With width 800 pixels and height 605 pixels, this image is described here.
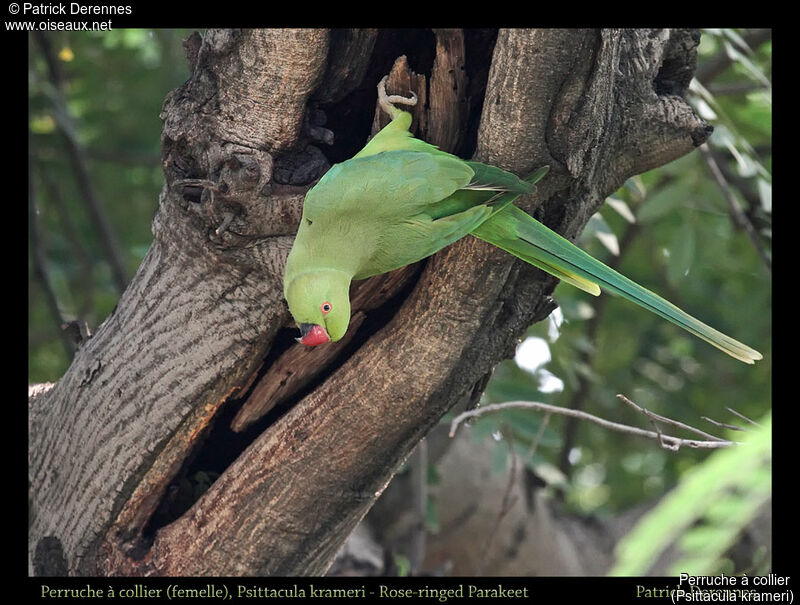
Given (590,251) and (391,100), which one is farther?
(590,251)

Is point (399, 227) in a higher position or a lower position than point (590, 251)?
higher

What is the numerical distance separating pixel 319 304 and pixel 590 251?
3.27m

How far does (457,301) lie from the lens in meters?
2.58

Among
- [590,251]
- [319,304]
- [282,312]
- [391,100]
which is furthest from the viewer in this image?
[590,251]

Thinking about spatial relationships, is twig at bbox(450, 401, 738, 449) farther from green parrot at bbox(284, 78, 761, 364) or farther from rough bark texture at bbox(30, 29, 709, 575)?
green parrot at bbox(284, 78, 761, 364)

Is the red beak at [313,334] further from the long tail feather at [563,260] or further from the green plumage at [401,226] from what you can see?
the long tail feather at [563,260]

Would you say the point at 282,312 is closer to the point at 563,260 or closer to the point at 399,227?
the point at 399,227

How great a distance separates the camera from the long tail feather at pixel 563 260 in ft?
8.21

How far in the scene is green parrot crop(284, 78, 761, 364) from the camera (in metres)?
2.48

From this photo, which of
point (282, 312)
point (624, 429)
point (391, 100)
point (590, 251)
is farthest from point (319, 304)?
point (590, 251)

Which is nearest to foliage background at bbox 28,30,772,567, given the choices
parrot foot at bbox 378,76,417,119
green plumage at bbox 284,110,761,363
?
green plumage at bbox 284,110,761,363

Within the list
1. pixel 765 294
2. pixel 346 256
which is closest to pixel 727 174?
pixel 765 294

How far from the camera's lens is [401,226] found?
2.56 m
